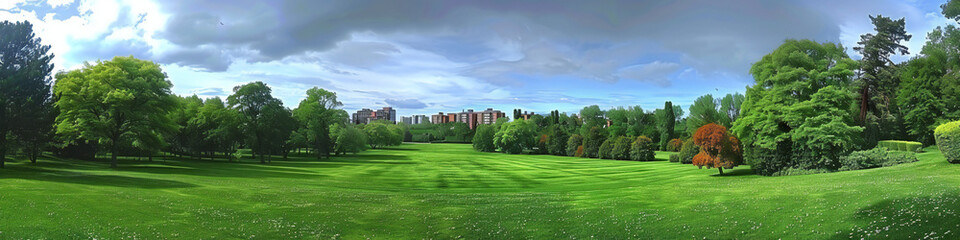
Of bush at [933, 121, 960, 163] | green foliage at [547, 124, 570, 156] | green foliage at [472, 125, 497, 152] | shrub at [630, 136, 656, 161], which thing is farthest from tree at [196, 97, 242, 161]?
bush at [933, 121, 960, 163]

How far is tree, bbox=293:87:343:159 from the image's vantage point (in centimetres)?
8262

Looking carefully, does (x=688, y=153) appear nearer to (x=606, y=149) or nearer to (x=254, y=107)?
(x=606, y=149)

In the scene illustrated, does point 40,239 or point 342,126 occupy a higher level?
point 342,126

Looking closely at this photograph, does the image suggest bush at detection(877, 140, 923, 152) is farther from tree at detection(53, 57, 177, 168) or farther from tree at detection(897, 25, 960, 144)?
tree at detection(53, 57, 177, 168)

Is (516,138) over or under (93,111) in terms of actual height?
under

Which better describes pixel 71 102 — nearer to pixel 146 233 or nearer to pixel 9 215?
pixel 9 215

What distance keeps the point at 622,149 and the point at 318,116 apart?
196 ft

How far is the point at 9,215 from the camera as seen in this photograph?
16875mm

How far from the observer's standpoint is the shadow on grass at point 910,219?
43.8 ft

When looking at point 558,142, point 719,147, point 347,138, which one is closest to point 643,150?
point 558,142

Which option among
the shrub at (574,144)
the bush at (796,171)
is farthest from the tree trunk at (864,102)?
the shrub at (574,144)

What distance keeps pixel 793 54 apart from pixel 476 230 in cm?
3574

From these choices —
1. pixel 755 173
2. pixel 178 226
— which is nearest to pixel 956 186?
pixel 755 173

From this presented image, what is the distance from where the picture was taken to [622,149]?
85562mm
